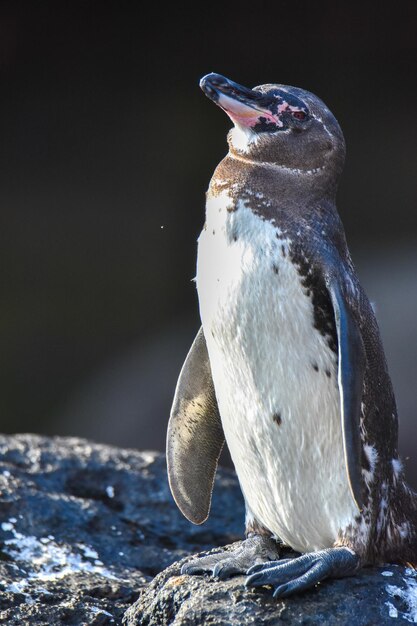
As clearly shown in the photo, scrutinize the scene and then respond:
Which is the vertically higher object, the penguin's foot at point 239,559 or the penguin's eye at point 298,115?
the penguin's eye at point 298,115

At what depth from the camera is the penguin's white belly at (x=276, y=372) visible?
6.25ft

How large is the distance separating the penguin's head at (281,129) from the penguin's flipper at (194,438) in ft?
Result: 1.50

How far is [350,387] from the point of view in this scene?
6.02ft

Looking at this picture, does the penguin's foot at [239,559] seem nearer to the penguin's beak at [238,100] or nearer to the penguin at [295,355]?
the penguin at [295,355]

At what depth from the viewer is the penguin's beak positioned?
1.93m

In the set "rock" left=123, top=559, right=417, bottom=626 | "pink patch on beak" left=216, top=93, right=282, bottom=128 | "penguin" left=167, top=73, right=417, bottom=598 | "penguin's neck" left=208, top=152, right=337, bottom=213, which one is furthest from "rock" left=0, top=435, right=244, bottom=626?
"pink patch on beak" left=216, top=93, right=282, bottom=128

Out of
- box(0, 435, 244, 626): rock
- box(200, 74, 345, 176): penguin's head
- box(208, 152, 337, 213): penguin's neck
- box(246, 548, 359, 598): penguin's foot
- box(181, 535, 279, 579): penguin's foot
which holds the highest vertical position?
box(200, 74, 345, 176): penguin's head

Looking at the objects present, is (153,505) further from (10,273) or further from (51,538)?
Answer: (10,273)

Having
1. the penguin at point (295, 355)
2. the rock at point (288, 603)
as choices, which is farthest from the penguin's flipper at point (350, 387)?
the rock at point (288, 603)

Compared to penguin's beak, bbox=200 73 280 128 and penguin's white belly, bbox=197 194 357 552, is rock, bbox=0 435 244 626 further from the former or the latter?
penguin's beak, bbox=200 73 280 128

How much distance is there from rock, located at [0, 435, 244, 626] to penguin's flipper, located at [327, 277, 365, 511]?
1.78 ft

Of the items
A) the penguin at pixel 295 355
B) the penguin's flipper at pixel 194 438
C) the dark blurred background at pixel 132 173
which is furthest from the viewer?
the dark blurred background at pixel 132 173

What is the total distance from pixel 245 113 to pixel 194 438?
0.71 metres

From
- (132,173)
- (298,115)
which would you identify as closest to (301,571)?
(298,115)
